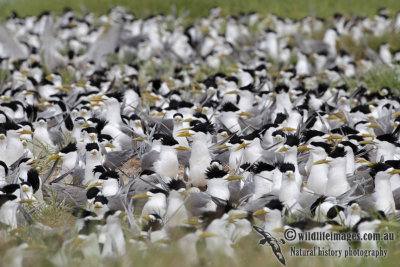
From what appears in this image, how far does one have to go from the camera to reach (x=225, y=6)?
37.2ft

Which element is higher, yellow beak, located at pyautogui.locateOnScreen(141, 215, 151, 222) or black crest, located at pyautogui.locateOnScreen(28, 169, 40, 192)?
black crest, located at pyautogui.locateOnScreen(28, 169, 40, 192)

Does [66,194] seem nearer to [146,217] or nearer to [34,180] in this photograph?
[34,180]

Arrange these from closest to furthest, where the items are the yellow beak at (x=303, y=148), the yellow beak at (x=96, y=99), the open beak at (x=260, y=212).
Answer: the open beak at (x=260, y=212) < the yellow beak at (x=303, y=148) < the yellow beak at (x=96, y=99)

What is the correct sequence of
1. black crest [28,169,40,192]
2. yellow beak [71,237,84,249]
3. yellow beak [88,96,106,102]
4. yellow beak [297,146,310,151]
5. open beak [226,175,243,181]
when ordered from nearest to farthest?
yellow beak [71,237,84,249] → open beak [226,175,243,181] → black crest [28,169,40,192] → yellow beak [297,146,310,151] → yellow beak [88,96,106,102]

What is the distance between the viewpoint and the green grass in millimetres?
10742

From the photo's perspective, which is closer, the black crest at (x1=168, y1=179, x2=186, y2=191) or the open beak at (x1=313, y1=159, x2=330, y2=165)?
the black crest at (x1=168, y1=179, x2=186, y2=191)

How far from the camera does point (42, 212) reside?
434 cm

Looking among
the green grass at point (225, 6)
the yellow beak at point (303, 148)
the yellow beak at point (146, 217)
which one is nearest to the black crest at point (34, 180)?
the yellow beak at point (146, 217)

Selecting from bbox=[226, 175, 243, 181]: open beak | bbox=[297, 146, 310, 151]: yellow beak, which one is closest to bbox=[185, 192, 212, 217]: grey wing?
bbox=[226, 175, 243, 181]: open beak

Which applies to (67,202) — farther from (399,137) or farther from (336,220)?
(399,137)

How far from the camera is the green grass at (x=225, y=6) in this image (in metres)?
10.7

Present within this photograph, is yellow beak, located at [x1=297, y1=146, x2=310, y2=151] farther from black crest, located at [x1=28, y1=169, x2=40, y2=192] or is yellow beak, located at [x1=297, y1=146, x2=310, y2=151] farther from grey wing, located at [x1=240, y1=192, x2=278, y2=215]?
black crest, located at [x1=28, y1=169, x2=40, y2=192]

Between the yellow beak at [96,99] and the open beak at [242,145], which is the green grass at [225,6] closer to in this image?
the yellow beak at [96,99]

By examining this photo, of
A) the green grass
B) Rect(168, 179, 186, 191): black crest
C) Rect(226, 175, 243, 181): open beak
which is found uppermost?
the green grass
